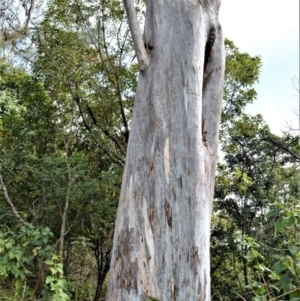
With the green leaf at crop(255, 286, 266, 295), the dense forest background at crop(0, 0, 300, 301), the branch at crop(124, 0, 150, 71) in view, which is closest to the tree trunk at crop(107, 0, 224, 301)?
the branch at crop(124, 0, 150, 71)

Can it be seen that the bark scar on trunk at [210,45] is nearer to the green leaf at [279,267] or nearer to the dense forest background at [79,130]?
the green leaf at [279,267]

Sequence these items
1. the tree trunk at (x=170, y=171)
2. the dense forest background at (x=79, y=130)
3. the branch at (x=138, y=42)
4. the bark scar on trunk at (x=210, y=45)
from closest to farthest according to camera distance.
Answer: the tree trunk at (x=170, y=171) < the branch at (x=138, y=42) < the bark scar on trunk at (x=210, y=45) < the dense forest background at (x=79, y=130)

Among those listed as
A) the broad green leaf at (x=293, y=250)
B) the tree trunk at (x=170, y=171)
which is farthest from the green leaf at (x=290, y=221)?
the tree trunk at (x=170, y=171)

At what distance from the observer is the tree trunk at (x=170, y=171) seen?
2121mm

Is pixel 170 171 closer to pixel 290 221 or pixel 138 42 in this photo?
pixel 290 221

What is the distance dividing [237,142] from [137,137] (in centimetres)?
571

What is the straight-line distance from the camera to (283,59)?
349 inches

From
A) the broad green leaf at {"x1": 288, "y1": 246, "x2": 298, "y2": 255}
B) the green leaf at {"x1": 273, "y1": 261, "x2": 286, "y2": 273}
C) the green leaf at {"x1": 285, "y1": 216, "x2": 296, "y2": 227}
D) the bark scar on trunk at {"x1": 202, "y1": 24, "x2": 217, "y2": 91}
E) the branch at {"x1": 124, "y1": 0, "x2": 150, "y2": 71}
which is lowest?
the green leaf at {"x1": 273, "y1": 261, "x2": 286, "y2": 273}

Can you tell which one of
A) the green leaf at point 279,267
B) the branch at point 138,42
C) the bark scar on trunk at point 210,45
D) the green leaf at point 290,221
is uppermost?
the bark scar on trunk at point 210,45

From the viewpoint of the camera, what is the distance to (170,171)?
2.28 metres

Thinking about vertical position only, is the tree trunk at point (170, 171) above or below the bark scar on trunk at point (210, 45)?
below

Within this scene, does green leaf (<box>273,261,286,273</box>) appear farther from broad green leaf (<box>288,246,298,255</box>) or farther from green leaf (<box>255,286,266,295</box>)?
green leaf (<box>255,286,266,295</box>)

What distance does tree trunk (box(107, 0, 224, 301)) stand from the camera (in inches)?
83.5

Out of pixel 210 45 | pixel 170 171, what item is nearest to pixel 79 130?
pixel 210 45
